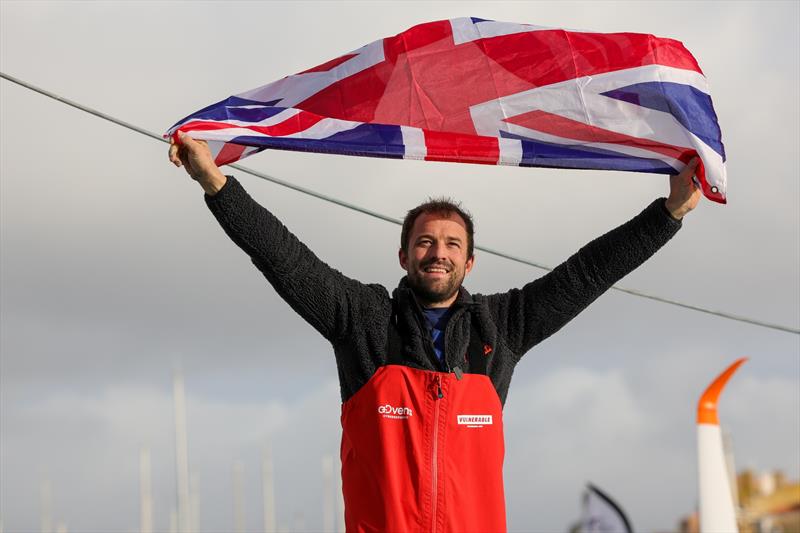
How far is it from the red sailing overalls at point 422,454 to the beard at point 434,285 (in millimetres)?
281

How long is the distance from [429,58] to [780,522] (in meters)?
35.4

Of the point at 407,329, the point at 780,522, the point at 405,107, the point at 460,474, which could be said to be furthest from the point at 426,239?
the point at 780,522

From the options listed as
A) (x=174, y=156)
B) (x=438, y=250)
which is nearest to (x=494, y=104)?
(x=438, y=250)

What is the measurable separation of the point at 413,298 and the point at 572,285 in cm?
75

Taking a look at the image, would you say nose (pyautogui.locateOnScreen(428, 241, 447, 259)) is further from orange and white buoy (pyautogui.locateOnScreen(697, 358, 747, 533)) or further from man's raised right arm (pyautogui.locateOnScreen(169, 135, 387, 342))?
orange and white buoy (pyautogui.locateOnScreen(697, 358, 747, 533))

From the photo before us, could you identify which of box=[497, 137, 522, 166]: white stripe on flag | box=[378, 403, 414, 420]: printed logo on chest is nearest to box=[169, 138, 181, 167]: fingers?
box=[378, 403, 414, 420]: printed logo on chest

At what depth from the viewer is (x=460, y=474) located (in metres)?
5.88

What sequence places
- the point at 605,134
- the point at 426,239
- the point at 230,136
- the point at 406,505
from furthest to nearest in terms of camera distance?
1. the point at 605,134
2. the point at 230,136
3. the point at 426,239
4. the point at 406,505

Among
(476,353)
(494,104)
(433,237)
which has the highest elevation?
(494,104)

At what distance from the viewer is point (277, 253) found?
19.6 ft

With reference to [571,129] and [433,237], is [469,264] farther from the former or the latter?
[571,129]

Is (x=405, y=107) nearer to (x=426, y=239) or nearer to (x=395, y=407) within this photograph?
(x=426, y=239)

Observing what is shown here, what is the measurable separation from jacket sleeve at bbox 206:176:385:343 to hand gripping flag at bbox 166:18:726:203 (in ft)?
3.47

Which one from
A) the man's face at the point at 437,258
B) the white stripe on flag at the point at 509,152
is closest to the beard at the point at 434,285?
the man's face at the point at 437,258
